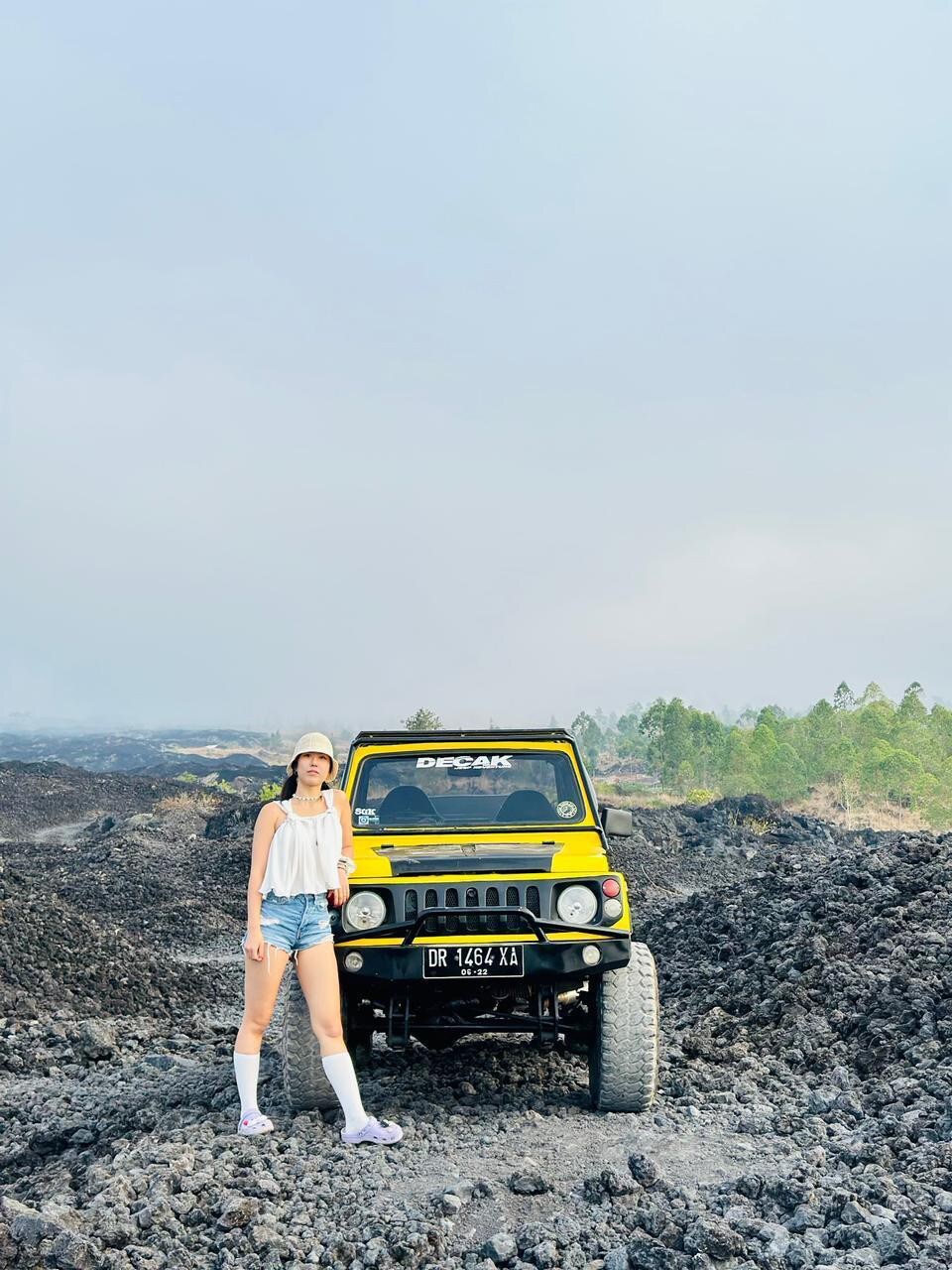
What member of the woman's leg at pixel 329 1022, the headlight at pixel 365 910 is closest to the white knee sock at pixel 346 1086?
the woman's leg at pixel 329 1022

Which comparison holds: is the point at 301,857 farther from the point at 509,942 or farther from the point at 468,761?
the point at 468,761

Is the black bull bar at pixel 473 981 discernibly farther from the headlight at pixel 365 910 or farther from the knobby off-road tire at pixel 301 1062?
the knobby off-road tire at pixel 301 1062

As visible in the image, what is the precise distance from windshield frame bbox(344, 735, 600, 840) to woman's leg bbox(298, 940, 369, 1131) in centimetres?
130

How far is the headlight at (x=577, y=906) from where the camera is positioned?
619 centimetres

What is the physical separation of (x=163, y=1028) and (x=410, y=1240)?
21.6 feet

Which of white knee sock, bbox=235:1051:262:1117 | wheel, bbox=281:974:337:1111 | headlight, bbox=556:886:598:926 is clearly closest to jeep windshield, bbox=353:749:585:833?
headlight, bbox=556:886:598:926

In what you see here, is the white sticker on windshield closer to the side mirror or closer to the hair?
the side mirror

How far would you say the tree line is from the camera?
44.8m

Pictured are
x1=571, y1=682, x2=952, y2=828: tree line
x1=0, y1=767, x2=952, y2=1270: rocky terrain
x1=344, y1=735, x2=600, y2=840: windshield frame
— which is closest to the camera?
x1=0, y1=767, x2=952, y2=1270: rocky terrain

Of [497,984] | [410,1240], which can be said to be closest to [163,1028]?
Result: [497,984]

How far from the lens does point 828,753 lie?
1987 inches

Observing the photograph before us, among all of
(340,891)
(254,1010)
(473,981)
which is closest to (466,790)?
(473,981)

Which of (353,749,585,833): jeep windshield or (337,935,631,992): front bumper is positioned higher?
(353,749,585,833): jeep windshield

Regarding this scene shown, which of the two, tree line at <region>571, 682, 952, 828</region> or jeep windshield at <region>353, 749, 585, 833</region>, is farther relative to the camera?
tree line at <region>571, 682, 952, 828</region>
